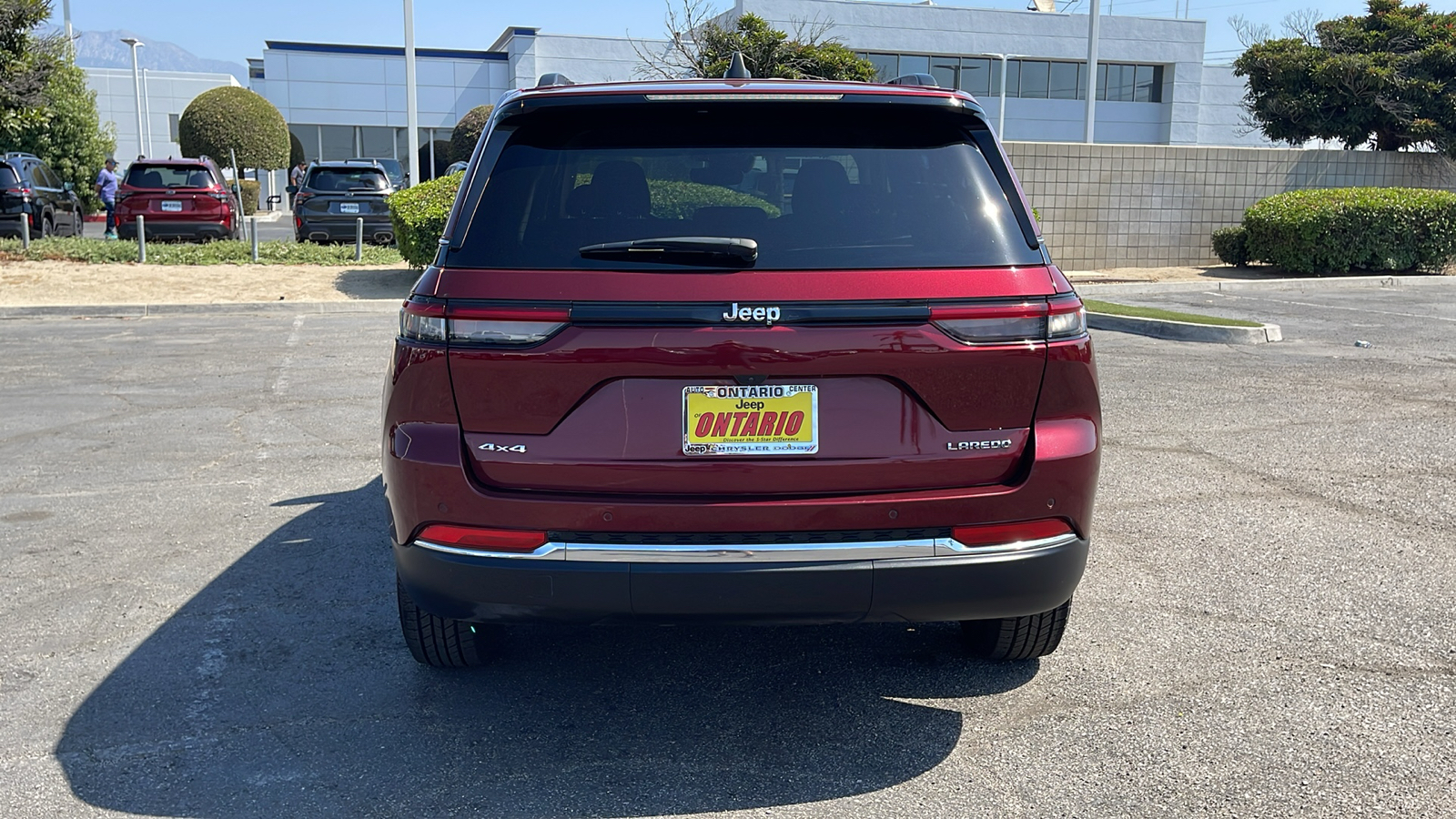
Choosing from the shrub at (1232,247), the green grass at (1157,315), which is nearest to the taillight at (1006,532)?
the green grass at (1157,315)

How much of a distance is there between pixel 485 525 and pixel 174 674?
1526 mm

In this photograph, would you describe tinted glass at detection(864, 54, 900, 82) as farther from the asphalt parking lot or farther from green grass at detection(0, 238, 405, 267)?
the asphalt parking lot

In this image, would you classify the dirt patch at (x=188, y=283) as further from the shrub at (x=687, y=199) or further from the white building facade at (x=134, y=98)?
the white building facade at (x=134, y=98)

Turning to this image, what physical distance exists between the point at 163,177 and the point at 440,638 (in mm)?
20346

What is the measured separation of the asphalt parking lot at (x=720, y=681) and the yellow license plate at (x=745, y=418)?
0.92 metres

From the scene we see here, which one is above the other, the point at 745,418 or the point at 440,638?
Result: the point at 745,418

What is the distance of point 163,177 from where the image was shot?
2131 centimetres

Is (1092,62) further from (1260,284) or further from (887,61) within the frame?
(887,61)

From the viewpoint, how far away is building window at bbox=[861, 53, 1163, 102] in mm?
46406

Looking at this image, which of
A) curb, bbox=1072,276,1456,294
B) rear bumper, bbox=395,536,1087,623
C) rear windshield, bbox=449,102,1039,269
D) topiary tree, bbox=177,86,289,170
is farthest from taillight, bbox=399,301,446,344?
topiary tree, bbox=177,86,289,170

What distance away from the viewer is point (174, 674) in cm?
392

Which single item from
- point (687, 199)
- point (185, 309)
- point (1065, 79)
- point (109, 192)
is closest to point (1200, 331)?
point (687, 199)

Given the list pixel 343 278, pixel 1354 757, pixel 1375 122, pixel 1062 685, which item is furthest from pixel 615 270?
pixel 1375 122

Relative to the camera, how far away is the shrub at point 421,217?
15.4 metres
